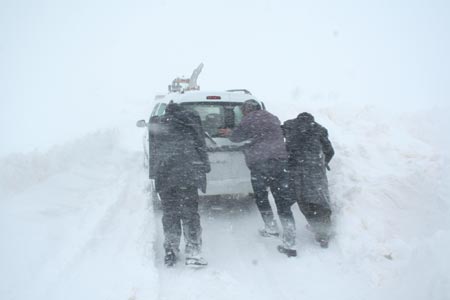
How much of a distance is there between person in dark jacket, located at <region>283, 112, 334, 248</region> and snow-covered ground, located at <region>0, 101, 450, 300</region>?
10.9 inches

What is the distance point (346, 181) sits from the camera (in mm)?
5371

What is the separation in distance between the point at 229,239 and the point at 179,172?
1.46 metres

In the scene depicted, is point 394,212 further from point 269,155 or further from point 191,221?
point 191,221

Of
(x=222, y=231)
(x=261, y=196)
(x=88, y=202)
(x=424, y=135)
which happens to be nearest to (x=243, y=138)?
(x=261, y=196)

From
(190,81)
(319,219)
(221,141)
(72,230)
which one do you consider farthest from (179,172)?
(190,81)

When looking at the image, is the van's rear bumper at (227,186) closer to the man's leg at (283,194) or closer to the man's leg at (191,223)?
the man's leg at (283,194)

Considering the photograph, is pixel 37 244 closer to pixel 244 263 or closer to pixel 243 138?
pixel 244 263

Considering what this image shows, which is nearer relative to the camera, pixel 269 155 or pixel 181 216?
pixel 181 216

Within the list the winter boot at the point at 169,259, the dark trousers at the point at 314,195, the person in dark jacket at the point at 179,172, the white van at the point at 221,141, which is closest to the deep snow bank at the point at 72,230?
the winter boot at the point at 169,259

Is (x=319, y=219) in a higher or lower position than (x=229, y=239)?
higher

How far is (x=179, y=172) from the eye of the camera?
4000mm

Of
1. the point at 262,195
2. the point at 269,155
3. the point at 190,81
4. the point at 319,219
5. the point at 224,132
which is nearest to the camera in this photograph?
the point at 269,155

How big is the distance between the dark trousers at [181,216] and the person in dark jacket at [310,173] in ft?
4.68

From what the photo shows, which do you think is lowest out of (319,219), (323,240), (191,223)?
(323,240)
